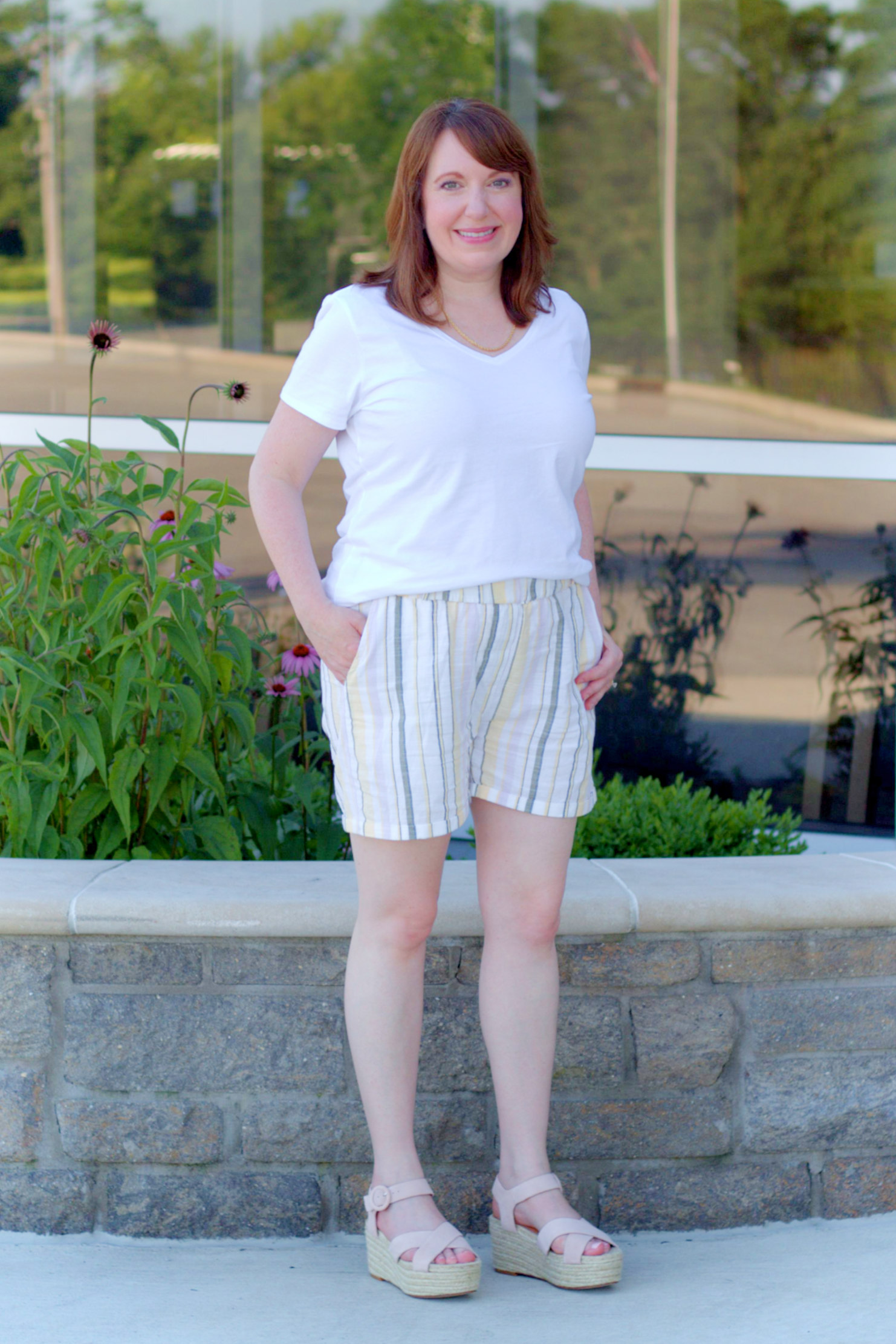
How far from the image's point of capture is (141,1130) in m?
2.07

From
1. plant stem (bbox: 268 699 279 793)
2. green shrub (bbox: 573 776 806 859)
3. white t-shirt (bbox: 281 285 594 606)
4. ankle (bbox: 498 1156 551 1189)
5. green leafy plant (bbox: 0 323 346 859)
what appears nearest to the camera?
white t-shirt (bbox: 281 285 594 606)

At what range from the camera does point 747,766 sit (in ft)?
12.2

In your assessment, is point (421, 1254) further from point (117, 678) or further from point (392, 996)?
point (117, 678)

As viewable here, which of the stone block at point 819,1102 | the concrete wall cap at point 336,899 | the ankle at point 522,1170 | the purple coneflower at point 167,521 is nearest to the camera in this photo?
the ankle at point 522,1170

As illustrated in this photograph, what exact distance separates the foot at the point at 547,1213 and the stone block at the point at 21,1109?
2.35 ft

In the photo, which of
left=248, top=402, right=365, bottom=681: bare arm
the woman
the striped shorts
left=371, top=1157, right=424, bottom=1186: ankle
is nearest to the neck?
the woman

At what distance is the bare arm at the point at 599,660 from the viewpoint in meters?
1.90

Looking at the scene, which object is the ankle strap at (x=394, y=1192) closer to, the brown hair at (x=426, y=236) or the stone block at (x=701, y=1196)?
the stone block at (x=701, y=1196)

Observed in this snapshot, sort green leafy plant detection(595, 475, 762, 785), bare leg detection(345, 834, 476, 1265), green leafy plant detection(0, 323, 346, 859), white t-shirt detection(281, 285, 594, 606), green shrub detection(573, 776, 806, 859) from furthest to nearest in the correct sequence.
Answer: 1. green leafy plant detection(595, 475, 762, 785)
2. green shrub detection(573, 776, 806, 859)
3. green leafy plant detection(0, 323, 346, 859)
4. bare leg detection(345, 834, 476, 1265)
5. white t-shirt detection(281, 285, 594, 606)

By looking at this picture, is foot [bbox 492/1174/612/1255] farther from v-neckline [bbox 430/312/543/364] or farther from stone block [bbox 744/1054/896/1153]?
v-neckline [bbox 430/312/543/364]

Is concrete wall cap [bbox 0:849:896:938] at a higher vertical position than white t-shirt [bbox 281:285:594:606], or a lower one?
lower

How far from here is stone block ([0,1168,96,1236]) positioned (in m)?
2.10

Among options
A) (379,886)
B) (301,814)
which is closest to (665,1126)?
(379,886)

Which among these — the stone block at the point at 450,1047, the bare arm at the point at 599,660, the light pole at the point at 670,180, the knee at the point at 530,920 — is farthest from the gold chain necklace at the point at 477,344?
the light pole at the point at 670,180
